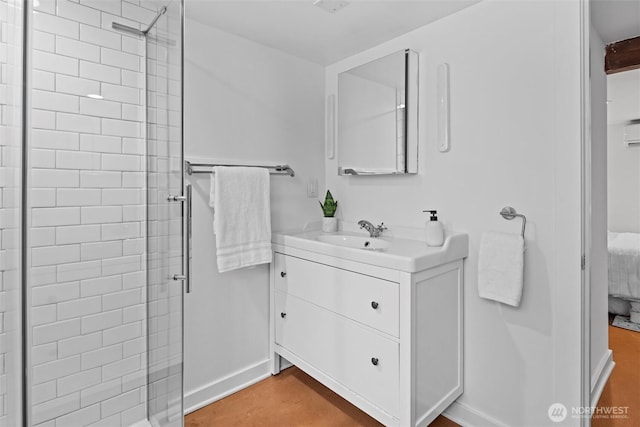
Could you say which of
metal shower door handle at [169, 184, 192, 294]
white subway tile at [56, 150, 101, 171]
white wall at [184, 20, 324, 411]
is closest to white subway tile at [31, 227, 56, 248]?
white subway tile at [56, 150, 101, 171]

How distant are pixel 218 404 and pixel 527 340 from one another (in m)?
1.74

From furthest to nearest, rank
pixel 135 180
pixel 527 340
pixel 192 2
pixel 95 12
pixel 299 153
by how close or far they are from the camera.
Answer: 1. pixel 299 153
2. pixel 192 2
3. pixel 527 340
4. pixel 135 180
5. pixel 95 12

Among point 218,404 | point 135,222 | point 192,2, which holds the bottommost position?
point 218,404

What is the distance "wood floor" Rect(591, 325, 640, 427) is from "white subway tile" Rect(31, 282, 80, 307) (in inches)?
80.6

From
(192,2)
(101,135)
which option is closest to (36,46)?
(101,135)

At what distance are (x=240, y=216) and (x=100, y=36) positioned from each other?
1.08 meters

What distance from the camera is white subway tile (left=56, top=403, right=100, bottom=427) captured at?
1.15 meters

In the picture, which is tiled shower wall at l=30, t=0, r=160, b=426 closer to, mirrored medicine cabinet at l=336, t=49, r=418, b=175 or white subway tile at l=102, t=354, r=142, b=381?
white subway tile at l=102, t=354, r=142, b=381

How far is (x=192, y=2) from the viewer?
180 centimetres

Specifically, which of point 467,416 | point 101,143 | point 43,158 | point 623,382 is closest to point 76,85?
point 101,143

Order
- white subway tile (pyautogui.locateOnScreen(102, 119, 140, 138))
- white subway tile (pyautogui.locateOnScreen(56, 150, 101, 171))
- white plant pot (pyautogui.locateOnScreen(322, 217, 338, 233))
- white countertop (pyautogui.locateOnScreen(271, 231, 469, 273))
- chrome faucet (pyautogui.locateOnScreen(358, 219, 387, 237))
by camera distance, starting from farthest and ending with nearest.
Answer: white plant pot (pyautogui.locateOnScreen(322, 217, 338, 233))
chrome faucet (pyautogui.locateOnScreen(358, 219, 387, 237))
white countertop (pyautogui.locateOnScreen(271, 231, 469, 273))
white subway tile (pyautogui.locateOnScreen(102, 119, 140, 138))
white subway tile (pyautogui.locateOnScreen(56, 150, 101, 171))

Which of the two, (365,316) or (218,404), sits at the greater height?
(365,316)

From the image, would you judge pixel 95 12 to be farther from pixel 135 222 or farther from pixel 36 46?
pixel 135 222

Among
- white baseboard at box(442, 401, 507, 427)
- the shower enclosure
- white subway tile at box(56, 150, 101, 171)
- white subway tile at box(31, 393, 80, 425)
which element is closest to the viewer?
the shower enclosure
